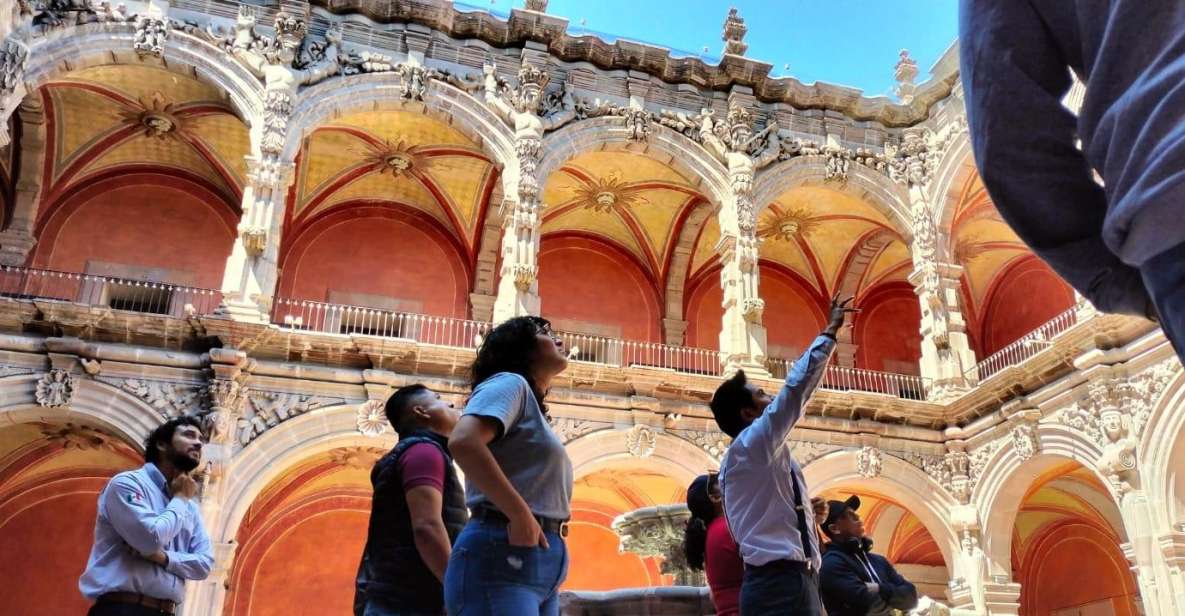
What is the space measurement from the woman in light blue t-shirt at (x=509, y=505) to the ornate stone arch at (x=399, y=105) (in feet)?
33.2

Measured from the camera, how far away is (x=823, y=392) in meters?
11.7

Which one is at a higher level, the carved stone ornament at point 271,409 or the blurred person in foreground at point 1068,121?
the carved stone ornament at point 271,409

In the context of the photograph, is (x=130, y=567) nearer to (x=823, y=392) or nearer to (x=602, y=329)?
(x=823, y=392)

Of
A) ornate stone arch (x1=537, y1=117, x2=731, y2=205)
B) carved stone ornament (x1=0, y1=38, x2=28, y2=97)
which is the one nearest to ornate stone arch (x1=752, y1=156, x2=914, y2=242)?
ornate stone arch (x1=537, y1=117, x2=731, y2=205)

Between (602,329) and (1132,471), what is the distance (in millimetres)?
8523

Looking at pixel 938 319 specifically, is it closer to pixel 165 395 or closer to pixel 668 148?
pixel 668 148

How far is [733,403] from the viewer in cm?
298

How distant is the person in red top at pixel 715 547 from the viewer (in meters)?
3.08

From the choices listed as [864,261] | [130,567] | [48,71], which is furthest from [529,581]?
[864,261]

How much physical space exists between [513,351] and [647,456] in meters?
8.84

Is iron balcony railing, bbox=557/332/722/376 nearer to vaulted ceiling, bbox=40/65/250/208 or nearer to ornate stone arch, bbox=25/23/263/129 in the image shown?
ornate stone arch, bbox=25/23/263/129

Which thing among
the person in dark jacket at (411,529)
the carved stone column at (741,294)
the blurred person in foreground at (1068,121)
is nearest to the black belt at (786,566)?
the person in dark jacket at (411,529)

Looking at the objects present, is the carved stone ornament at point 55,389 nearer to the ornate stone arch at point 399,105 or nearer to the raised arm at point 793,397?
the ornate stone arch at point 399,105

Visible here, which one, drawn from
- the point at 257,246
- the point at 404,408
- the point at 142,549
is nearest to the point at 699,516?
the point at 404,408
